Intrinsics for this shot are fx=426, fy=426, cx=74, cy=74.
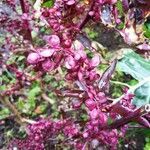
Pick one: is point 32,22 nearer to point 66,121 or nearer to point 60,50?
point 66,121

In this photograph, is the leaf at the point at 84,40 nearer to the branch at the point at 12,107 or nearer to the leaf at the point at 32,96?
the branch at the point at 12,107

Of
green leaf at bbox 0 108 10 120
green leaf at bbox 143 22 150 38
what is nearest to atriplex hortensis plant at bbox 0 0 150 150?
green leaf at bbox 143 22 150 38

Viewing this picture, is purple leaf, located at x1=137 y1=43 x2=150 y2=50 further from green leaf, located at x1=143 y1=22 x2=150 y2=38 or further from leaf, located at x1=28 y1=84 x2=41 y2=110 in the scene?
leaf, located at x1=28 y1=84 x2=41 y2=110

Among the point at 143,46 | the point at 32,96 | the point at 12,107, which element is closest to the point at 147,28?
the point at 143,46

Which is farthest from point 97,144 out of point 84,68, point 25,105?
point 25,105

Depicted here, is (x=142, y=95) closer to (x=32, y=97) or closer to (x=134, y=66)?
Result: (x=134, y=66)

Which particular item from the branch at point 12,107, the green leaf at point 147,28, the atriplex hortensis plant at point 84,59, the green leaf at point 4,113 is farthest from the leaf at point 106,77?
the green leaf at point 4,113
